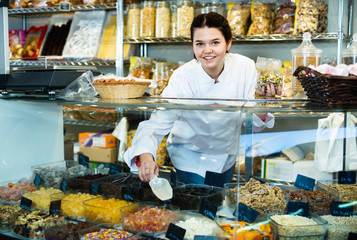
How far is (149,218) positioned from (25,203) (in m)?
A: 0.72

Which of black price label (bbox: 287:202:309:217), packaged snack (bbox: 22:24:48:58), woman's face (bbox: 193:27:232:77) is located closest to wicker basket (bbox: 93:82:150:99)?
woman's face (bbox: 193:27:232:77)

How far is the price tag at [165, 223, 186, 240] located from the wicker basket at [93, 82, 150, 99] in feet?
2.10

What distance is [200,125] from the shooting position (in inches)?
69.9

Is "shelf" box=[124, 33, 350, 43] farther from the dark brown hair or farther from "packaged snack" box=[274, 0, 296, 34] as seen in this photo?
the dark brown hair

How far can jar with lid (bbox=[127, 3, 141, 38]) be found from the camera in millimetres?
4051

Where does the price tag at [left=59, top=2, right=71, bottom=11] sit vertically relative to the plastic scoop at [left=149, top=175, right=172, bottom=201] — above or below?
above

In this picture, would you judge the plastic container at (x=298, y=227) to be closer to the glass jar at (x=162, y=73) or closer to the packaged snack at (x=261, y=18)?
the packaged snack at (x=261, y=18)

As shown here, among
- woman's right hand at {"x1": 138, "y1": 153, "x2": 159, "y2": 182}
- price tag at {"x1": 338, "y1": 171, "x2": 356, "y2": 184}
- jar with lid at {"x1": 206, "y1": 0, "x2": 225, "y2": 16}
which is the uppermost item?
jar with lid at {"x1": 206, "y1": 0, "x2": 225, "y2": 16}

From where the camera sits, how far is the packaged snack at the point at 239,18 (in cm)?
360

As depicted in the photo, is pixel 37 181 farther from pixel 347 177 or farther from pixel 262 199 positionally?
pixel 347 177

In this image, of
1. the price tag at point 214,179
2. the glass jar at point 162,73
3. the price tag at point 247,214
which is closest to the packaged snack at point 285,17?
the glass jar at point 162,73

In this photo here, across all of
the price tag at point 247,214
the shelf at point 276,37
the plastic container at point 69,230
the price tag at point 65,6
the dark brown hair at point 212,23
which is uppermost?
the price tag at point 65,6

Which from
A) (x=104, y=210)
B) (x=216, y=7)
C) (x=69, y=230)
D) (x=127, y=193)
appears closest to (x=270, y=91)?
(x=127, y=193)

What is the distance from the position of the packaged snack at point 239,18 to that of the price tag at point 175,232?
240 cm
